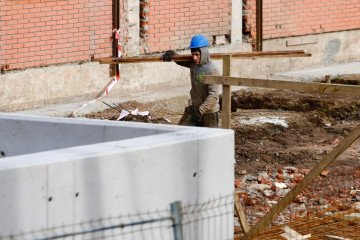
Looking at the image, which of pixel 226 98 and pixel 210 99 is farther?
pixel 210 99

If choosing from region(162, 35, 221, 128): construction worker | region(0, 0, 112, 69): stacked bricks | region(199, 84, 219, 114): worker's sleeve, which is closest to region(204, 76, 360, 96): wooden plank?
region(199, 84, 219, 114): worker's sleeve

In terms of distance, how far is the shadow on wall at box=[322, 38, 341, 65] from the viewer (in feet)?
63.9

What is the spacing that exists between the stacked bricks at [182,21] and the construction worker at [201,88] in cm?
616

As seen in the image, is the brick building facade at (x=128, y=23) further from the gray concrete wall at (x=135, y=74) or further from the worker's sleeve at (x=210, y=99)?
the worker's sleeve at (x=210, y=99)

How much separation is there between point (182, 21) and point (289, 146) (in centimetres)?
517

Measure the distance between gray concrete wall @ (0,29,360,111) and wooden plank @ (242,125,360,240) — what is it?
24.9ft

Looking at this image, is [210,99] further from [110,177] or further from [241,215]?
[110,177]

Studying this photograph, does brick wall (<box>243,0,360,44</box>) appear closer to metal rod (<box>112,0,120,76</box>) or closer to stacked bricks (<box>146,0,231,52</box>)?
stacked bricks (<box>146,0,231,52</box>)

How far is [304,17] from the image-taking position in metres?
19.1

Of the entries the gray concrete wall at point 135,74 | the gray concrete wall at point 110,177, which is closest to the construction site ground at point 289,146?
the gray concrete wall at point 135,74

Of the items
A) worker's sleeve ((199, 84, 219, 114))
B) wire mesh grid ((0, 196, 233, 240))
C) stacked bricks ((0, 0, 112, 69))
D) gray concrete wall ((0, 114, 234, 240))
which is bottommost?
wire mesh grid ((0, 196, 233, 240))

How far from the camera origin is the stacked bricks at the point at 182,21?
16203 mm

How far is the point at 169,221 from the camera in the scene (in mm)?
5652

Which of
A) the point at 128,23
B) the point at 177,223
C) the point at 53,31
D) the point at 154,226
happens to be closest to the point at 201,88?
the point at 154,226
